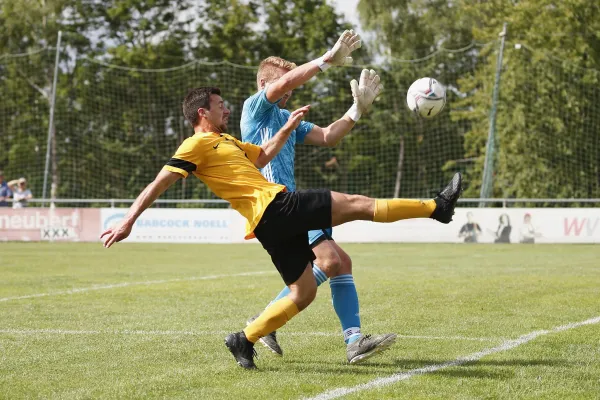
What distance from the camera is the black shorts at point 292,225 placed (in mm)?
5660

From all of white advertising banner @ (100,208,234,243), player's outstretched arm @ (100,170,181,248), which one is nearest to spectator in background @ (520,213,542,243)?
white advertising banner @ (100,208,234,243)

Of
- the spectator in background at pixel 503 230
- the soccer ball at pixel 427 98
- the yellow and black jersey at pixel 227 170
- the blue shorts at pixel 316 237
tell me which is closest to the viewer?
the yellow and black jersey at pixel 227 170

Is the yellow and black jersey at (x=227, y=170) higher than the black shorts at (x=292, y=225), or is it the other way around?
the yellow and black jersey at (x=227, y=170)

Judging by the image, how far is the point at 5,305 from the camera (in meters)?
9.70

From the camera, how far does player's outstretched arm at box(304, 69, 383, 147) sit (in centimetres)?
695

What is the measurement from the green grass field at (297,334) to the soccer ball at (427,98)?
175 cm

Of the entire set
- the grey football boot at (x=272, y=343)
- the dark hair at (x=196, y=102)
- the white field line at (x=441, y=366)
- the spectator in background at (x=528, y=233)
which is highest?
the dark hair at (x=196, y=102)

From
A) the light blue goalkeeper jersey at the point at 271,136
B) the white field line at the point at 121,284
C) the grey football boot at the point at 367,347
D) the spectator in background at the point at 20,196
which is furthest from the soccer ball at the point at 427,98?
the spectator in background at the point at 20,196

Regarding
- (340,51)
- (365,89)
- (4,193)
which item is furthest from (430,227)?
(340,51)

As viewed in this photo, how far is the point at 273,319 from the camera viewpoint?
5.89 meters

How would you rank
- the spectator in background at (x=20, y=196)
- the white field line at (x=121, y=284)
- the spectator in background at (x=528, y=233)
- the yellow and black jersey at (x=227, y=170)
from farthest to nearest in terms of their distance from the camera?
the spectator in background at (x=20, y=196), the spectator in background at (x=528, y=233), the white field line at (x=121, y=284), the yellow and black jersey at (x=227, y=170)

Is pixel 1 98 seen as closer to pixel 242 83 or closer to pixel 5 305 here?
pixel 242 83

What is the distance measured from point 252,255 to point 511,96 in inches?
800

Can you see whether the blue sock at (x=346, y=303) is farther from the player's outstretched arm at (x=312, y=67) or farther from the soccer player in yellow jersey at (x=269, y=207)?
the player's outstretched arm at (x=312, y=67)
